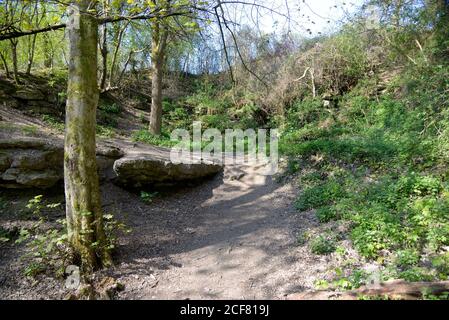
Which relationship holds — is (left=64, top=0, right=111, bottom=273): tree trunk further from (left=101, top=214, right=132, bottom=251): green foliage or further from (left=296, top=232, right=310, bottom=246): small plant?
(left=296, top=232, right=310, bottom=246): small plant

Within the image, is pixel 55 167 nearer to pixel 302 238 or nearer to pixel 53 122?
pixel 53 122

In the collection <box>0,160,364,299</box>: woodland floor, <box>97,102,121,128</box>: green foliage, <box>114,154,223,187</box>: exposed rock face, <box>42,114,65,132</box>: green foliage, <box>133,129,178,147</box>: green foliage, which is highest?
<box>97,102,121,128</box>: green foliage

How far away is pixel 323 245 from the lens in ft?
13.8

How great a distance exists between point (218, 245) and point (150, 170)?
2.39 m

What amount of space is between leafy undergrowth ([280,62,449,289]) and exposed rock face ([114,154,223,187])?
2502 millimetres

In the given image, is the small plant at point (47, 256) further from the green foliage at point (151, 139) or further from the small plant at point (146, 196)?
the green foliage at point (151, 139)

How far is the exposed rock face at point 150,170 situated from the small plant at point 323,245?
11.5ft

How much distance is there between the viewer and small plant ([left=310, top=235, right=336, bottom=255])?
13.6 feet

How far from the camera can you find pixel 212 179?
7.54m

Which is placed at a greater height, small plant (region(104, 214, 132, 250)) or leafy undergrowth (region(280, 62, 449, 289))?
leafy undergrowth (region(280, 62, 449, 289))

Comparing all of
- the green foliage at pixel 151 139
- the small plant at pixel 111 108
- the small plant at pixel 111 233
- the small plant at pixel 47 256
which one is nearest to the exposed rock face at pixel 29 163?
the small plant at pixel 47 256

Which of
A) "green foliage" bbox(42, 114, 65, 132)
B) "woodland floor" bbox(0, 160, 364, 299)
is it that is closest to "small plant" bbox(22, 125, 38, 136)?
"green foliage" bbox(42, 114, 65, 132)

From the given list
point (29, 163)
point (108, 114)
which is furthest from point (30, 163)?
point (108, 114)

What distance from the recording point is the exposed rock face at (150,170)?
6145 millimetres
